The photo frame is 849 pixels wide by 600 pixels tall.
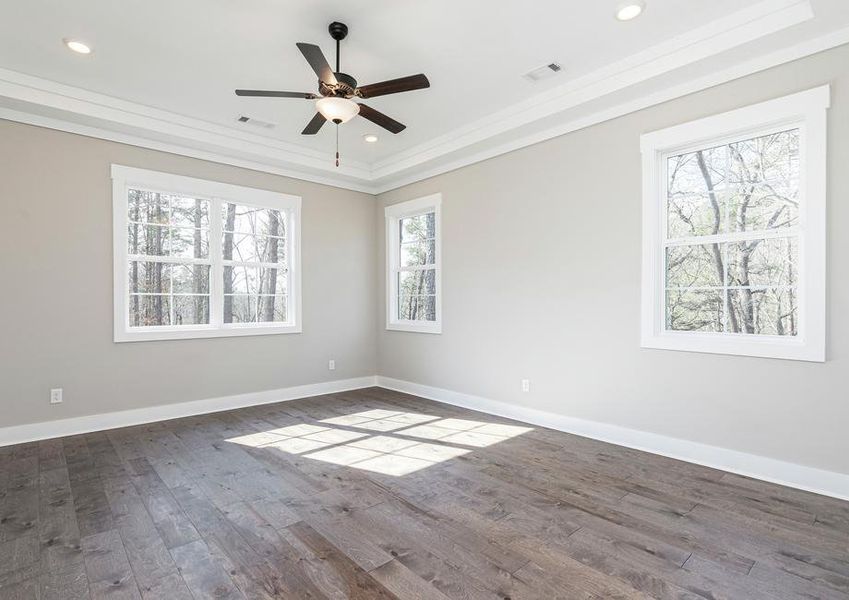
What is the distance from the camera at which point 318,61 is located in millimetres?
2604

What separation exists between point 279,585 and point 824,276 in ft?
11.6

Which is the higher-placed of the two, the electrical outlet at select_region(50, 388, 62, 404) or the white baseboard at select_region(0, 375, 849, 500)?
the electrical outlet at select_region(50, 388, 62, 404)

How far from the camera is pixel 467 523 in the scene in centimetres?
244

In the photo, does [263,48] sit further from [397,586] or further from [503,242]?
[397,586]

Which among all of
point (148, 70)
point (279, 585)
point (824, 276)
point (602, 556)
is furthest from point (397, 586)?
point (148, 70)

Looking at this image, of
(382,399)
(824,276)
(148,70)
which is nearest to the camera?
(824,276)

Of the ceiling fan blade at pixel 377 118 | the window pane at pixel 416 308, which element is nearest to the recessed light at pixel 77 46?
the ceiling fan blade at pixel 377 118

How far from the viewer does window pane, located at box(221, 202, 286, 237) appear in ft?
16.7

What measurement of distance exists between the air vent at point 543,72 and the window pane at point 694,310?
1.99m

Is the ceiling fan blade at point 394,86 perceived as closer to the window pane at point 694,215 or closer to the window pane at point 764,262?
the window pane at point 694,215

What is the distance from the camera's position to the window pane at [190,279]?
470 centimetres

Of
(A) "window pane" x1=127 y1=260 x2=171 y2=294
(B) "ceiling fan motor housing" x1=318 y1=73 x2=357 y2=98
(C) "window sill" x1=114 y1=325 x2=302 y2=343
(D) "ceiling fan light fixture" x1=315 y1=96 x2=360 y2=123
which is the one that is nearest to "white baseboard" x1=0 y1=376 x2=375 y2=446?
(C) "window sill" x1=114 y1=325 x2=302 y2=343

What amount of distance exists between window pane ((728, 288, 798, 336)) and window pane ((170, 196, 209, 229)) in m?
5.07

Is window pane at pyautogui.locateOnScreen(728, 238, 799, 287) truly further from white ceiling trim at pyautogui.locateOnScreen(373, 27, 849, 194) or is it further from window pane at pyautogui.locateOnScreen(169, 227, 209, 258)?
→ window pane at pyautogui.locateOnScreen(169, 227, 209, 258)
